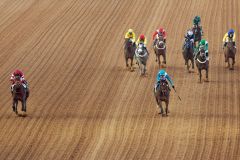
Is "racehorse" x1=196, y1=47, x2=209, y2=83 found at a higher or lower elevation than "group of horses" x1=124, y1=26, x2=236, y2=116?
lower

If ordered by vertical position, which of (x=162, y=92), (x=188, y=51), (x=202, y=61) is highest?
(x=188, y=51)

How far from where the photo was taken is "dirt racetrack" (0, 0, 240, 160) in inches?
1016

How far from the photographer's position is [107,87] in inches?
1307

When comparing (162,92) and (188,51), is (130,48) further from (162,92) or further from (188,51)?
(162,92)

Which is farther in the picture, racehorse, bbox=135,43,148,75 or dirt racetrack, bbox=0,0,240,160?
racehorse, bbox=135,43,148,75

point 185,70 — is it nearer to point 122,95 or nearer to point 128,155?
point 122,95

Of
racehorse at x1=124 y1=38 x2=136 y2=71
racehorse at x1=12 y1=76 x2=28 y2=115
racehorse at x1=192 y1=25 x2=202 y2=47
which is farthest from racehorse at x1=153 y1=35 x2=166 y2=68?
racehorse at x1=12 y1=76 x2=28 y2=115

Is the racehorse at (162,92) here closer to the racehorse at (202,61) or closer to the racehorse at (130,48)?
the racehorse at (202,61)

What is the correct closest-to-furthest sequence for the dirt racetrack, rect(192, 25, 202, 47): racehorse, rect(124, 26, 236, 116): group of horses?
the dirt racetrack
rect(124, 26, 236, 116): group of horses
rect(192, 25, 202, 47): racehorse

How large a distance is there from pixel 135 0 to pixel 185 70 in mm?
14244

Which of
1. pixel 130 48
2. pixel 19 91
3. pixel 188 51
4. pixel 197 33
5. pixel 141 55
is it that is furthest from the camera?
pixel 197 33

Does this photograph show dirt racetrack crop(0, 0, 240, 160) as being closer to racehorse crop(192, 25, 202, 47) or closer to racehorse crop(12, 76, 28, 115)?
racehorse crop(12, 76, 28, 115)

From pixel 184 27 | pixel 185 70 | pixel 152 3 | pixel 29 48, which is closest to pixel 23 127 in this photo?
pixel 185 70

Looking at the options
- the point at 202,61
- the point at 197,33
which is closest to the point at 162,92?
the point at 202,61
